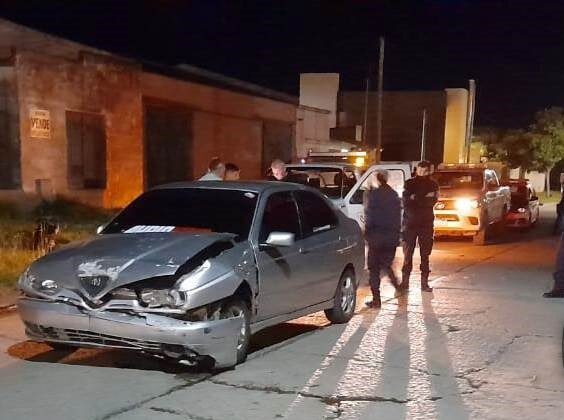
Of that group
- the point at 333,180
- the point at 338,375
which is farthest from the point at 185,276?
the point at 333,180

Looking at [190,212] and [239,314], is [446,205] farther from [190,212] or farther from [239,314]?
[239,314]

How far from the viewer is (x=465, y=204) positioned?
1758cm

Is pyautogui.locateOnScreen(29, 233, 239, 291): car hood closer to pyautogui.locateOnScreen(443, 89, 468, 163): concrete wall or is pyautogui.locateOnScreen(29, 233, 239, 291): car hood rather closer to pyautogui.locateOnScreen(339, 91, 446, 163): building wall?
pyautogui.locateOnScreen(339, 91, 446, 163): building wall

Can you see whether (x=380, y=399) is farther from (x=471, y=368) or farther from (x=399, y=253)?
(x=399, y=253)

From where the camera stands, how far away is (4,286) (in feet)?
31.6

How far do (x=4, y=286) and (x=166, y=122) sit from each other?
13.0 m

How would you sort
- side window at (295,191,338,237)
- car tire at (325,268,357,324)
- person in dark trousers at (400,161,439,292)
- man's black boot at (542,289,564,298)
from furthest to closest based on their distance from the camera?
person in dark trousers at (400,161,439,292), man's black boot at (542,289,564,298), car tire at (325,268,357,324), side window at (295,191,338,237)

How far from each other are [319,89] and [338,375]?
40.0 metres

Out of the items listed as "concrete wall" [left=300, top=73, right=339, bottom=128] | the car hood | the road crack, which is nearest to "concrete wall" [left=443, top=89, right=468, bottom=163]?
"concrete wall" [left=300, top=73, right=339, bottom=128]

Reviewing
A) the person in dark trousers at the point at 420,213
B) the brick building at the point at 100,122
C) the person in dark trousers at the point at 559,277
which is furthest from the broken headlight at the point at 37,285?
the brick building at the point at 100,122

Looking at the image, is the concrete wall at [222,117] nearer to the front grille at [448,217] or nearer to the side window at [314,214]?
the front grille at [448,217]

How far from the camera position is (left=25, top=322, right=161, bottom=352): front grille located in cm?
579

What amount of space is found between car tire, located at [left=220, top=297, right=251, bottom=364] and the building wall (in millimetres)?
46893

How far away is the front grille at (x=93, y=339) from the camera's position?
5.79 meters
